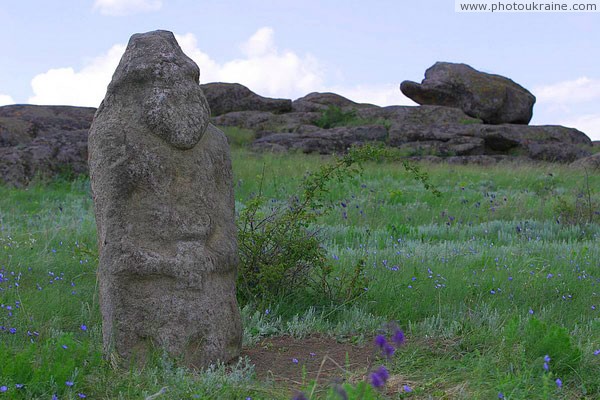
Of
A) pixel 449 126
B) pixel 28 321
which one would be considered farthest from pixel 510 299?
pixel 449 126

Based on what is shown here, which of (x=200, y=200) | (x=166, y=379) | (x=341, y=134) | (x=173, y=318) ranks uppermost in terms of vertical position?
(x=341, y=134)

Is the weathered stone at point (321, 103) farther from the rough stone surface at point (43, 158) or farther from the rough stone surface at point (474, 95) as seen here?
the rough stone surface at point (43, 158)

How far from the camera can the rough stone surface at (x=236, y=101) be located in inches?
1499

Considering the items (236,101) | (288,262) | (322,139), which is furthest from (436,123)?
(288,262)

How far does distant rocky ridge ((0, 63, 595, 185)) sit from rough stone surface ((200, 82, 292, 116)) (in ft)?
0.18

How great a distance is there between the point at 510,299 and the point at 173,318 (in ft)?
11.8

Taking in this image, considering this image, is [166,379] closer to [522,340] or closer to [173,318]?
[173,318]

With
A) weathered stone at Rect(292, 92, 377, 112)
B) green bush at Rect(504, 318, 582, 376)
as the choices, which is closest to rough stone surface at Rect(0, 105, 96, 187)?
green bush at Rect(504, 318, 582, 376)

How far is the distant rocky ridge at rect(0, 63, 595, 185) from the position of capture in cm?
1616

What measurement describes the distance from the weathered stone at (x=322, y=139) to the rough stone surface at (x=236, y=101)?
8.83m

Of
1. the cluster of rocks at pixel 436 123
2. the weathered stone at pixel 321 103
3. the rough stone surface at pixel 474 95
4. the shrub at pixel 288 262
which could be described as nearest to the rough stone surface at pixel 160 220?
the shrub at pixel 288 262

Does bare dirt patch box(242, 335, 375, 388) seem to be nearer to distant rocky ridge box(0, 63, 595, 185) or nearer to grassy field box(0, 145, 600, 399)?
grassy field box(0, 145, 600, 399)

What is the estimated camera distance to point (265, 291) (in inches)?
235

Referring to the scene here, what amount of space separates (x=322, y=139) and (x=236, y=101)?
503 inches
